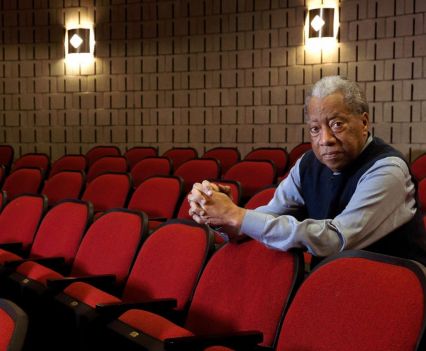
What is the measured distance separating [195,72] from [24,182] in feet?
7.26

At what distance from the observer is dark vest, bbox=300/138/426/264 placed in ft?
3.98

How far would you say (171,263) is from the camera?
165 cm

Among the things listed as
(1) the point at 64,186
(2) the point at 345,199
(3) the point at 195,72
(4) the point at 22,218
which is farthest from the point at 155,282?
(3) the point at 195,72

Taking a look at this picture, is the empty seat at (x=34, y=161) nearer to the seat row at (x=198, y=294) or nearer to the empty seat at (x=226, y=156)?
the empty seat at (x=226, y=156)

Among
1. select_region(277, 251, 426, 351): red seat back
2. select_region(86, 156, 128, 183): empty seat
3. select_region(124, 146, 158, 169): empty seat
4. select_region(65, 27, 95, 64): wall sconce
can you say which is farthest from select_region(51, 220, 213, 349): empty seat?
select_region(65, 27, 95, 64): wall sconce

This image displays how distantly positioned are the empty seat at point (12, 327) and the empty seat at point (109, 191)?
7.13ft

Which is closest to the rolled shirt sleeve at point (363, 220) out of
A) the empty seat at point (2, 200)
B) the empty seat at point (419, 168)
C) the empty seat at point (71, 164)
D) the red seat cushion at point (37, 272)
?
the red seat cushion at point (37, 272)

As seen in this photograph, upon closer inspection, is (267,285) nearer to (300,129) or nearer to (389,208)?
(389,208)

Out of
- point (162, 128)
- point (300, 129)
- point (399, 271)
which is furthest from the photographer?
point (162, 128)

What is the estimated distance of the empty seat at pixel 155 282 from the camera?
57.3 inches

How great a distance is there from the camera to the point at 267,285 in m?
1.27

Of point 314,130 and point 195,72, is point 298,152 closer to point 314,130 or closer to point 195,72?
point 195,72

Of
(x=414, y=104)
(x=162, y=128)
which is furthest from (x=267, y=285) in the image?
(x=162, y=128)

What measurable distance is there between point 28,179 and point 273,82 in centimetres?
236
